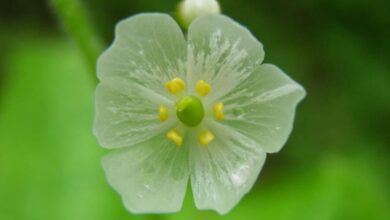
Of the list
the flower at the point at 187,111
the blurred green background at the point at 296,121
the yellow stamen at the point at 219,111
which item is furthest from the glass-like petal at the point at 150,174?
the blurred green background at the point at 296,121

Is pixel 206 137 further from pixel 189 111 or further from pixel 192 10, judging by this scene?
pixel 192 10

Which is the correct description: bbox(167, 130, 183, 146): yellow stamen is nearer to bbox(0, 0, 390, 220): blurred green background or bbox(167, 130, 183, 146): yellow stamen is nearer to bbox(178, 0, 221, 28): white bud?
bbox(178, 0, 221, 28): white bud

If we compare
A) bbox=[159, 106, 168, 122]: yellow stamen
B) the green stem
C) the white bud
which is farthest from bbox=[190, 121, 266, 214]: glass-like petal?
the green stem

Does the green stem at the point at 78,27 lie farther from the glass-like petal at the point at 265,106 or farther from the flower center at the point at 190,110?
the glass-like petal at the point at 265,106

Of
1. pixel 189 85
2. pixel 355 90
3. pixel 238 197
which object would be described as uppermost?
pixel 189 85

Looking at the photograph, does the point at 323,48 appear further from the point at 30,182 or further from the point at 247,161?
the point at 247,161

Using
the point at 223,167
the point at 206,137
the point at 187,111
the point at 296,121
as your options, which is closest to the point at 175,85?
the point at 187,111

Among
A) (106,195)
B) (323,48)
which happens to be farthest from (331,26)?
(106,195)
